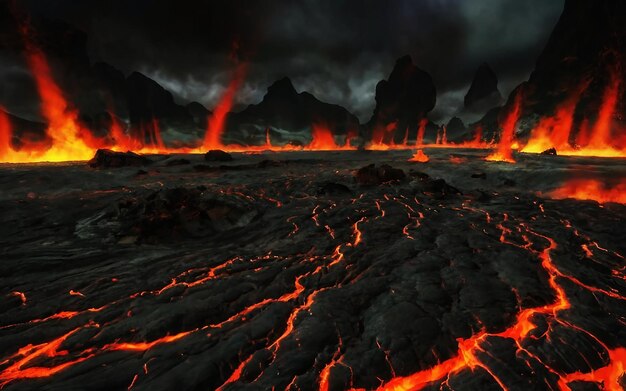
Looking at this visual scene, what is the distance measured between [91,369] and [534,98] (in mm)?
116360

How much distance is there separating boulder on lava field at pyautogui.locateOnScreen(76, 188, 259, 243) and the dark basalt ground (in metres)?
0.07

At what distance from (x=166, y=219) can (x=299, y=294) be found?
6.73 metres

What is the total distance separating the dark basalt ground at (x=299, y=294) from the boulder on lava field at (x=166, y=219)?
0.24 ft

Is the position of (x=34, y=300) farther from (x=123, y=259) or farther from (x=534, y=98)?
(x=534, y=98)

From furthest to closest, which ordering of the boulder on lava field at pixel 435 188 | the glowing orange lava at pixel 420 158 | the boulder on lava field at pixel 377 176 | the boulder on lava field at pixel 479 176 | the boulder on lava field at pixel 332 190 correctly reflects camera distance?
the glowing orange lava at pixel 420 158, the boulder on lava field at pixel 479 176, the boulder on lava field at pixel 377 176, the boulder on lava field at pixel 332 190, the boulder on lava field at pixel 435 188

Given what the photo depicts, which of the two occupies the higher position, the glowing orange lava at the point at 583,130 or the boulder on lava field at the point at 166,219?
the glowing orange lava at the point at 583,130

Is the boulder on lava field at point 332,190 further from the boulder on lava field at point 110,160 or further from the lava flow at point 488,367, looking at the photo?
the boulder on lava field at point 110,160

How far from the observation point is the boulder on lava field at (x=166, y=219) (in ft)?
34.3

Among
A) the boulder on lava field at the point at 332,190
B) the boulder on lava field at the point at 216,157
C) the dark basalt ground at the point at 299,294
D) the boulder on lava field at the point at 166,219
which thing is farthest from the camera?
the boulder on lava field at the point at 216,157

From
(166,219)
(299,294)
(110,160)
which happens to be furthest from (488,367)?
(110,160)

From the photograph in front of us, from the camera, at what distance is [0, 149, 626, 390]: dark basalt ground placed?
4418 mm

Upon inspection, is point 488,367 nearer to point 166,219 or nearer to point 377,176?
point 166,219

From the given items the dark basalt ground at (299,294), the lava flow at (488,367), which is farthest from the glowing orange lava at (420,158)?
the lava flow at (488,367)

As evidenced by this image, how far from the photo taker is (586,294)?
635 centimetres
